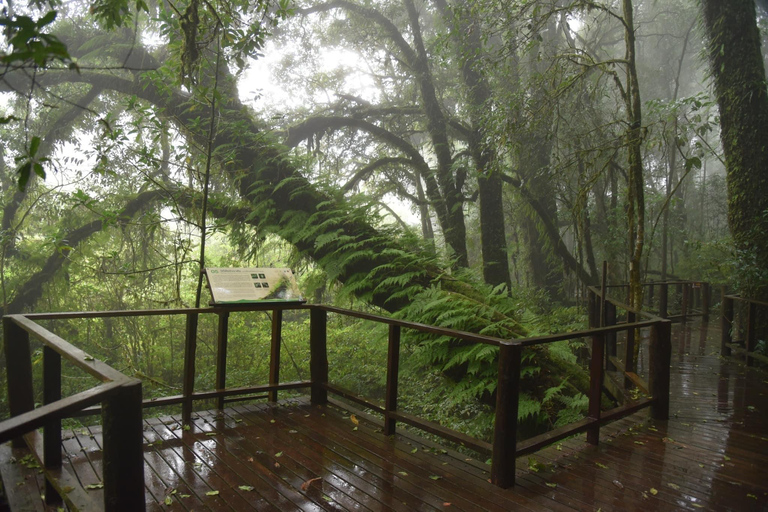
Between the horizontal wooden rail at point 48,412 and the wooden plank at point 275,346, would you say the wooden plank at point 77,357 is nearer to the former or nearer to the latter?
the horizontal wooden rail at point 48,412

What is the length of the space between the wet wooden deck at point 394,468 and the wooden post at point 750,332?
333 centimetres

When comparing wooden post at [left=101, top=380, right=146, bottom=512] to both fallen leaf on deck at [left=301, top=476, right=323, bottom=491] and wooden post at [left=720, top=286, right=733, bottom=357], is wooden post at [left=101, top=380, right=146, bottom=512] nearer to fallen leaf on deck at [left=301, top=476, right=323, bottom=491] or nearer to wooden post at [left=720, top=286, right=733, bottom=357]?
fallen leaf on deck at [left=301, top=476, right=323, bottom=491]

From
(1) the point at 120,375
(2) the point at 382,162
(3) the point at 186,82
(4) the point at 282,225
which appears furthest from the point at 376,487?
(2) the point at 382,162

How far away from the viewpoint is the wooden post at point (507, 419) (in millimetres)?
3283

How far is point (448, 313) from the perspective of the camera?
18.5ft

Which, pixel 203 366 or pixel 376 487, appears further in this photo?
pixel 203 366

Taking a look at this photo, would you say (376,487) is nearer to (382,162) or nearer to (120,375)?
(120,375)

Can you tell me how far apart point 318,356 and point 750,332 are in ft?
22.5

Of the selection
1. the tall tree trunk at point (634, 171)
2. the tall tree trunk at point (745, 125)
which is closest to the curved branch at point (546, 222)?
the tall tree trunk at point (745, 125)

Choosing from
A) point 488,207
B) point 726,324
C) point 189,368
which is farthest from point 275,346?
point 488,207

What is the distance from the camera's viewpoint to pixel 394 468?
3.55 meters

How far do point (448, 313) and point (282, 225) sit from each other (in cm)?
340

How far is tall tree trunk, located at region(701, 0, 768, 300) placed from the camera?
25.9ft

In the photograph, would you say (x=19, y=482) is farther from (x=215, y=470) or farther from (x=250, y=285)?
(x=250, y=285)
